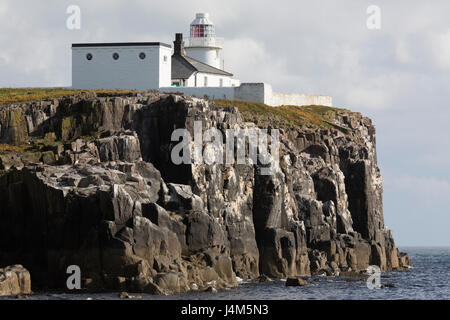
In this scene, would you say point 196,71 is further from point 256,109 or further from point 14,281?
point 14,281

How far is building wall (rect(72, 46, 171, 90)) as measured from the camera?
391 feet

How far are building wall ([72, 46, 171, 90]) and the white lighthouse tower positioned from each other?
18544mm

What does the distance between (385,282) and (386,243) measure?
75.6ft

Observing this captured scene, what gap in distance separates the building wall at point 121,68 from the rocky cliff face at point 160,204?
1680 centimetres

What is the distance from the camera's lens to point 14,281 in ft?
228

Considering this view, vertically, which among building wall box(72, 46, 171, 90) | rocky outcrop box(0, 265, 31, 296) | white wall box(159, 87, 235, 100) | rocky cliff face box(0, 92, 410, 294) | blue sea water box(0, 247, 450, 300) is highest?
building wall box(72, 46, 171, 90)

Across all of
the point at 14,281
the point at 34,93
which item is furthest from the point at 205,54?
the point at 14,281

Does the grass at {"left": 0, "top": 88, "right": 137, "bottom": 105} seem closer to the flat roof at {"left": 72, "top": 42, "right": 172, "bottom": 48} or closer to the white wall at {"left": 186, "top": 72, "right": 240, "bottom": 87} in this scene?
the flat roof at {"left": 72, "top": 42, "right": 172, "bottom": 48}

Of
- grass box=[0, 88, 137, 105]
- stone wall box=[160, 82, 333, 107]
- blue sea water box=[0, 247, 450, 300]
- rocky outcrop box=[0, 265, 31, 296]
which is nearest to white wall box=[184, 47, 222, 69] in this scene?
stone wall box=[160, 82, 333, 107]

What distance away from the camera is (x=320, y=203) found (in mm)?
103312

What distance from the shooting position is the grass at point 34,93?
107m

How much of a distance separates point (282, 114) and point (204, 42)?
69.8 ft
